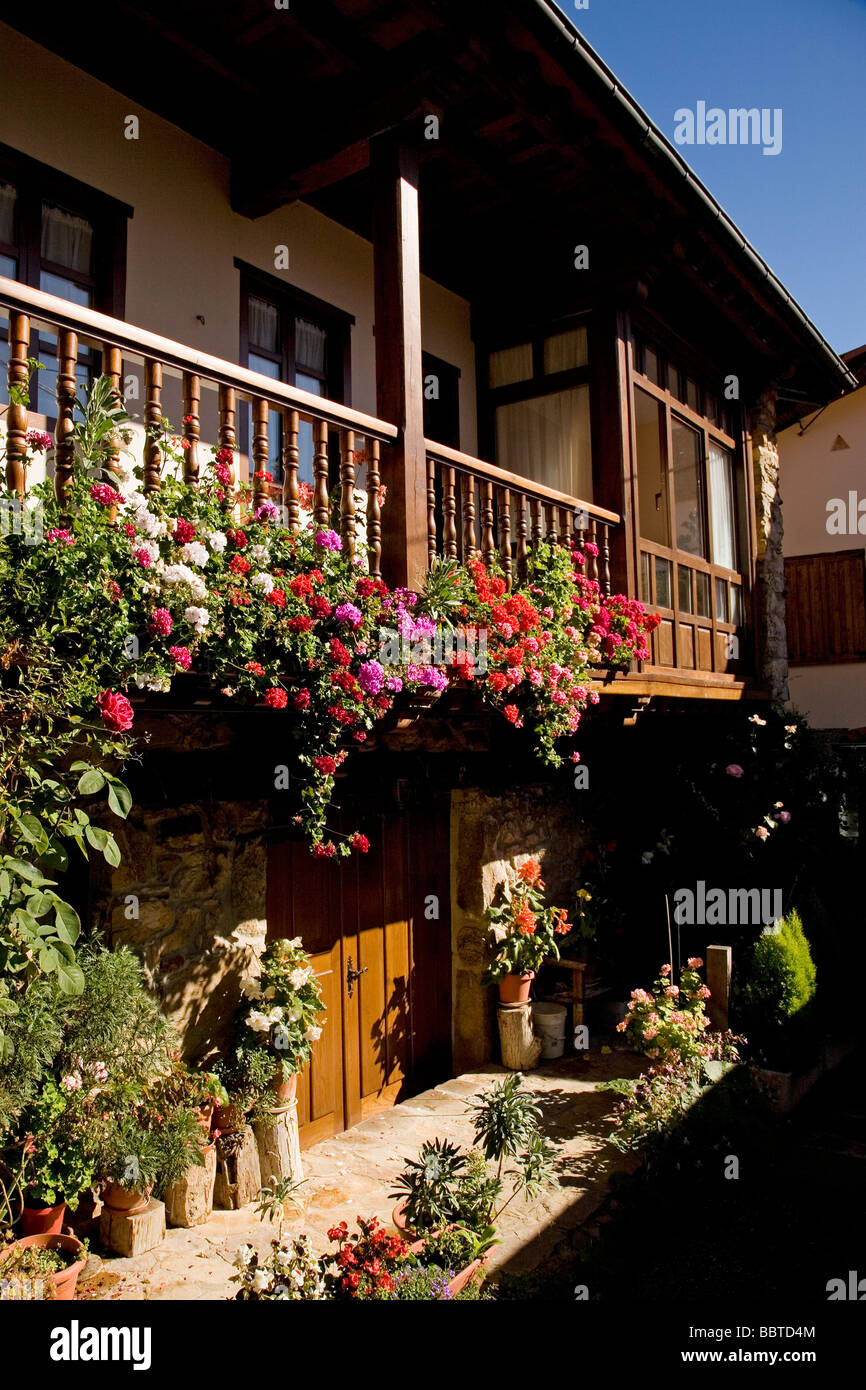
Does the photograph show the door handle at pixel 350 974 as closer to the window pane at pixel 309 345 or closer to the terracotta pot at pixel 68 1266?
the terracotta pot at pixel 68 1266

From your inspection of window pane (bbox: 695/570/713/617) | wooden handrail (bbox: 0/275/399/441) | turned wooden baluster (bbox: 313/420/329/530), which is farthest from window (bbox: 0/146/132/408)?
window pane (bbox: 695/570/713/617)

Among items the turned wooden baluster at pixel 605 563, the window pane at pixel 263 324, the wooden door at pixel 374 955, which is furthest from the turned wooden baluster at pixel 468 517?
the wooden door at pixel 374 955

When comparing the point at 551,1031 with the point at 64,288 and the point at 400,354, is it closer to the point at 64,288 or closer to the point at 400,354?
the point at 400,354

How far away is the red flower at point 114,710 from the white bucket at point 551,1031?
16.0 feet

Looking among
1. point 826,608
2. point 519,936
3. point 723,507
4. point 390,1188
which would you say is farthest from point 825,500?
point 390,1188

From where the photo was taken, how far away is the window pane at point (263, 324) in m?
6.03

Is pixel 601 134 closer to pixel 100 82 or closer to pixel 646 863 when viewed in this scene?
pixel 100 82

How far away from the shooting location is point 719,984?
6.38m

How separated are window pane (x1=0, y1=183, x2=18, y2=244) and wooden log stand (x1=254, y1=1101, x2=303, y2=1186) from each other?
4.71m

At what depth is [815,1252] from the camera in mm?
4711

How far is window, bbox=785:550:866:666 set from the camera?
1182 cm

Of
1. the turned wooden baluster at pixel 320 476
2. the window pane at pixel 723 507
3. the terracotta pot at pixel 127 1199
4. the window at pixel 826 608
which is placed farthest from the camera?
the window at pixel 826 608

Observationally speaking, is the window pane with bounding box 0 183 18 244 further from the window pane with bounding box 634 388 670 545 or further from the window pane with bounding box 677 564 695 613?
the window pane with bounding box 677 564 695 613
